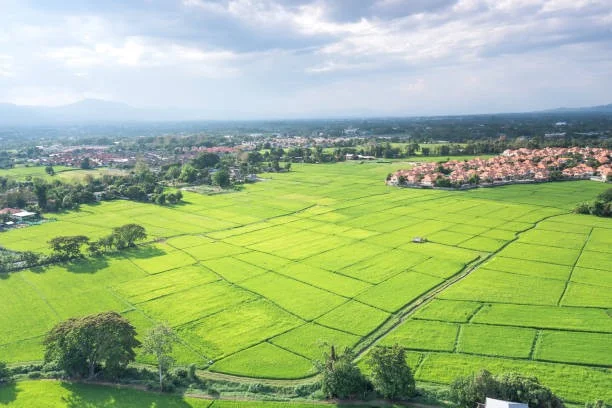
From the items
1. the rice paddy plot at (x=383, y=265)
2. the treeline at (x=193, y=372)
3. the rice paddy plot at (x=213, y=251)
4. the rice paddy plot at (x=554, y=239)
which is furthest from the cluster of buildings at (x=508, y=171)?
the treeline at (x=193, y=372)

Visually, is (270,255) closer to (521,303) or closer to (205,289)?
(205,289)

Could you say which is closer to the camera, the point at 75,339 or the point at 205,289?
the point at 75,339

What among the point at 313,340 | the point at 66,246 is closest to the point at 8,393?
the point at 313,340

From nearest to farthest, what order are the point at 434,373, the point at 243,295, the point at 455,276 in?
the point at 434,373 → the point at 243,295 → the point at 455,276

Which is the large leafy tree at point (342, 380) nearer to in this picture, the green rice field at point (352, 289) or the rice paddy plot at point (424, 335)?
the green rice field at point (352, 289)

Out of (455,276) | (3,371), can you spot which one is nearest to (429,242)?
(455,276)

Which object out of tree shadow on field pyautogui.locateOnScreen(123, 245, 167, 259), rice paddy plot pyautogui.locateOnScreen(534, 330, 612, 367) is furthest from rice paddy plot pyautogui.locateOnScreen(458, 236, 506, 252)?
tree shadow on field pyautogui.locateOnScreen(123, 245, 167, 259)

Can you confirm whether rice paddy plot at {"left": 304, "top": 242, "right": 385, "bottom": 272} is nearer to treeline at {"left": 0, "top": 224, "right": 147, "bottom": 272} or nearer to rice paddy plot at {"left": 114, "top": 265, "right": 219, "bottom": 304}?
rice paddy plot at {"left": 114, "top": 265, "right": 219, "bottom": 304}

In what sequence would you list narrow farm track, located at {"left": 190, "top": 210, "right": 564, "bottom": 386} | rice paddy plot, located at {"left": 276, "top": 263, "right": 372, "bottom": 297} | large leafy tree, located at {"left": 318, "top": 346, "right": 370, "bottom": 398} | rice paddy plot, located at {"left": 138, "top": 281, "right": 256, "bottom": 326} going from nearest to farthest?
large leafy tree, located at {"left": 318, "top": 346, "right": 370, "bottom": 398}, narrow farm track, located at {"left": 190, "top": 210, "right": 564, "bottom": 386}, rice paddy plot, located at {"left": 138, "top": 281, "right": 256, "bottom": 326}, rice paddy plot, located at {"left": 276, "top": 263, "right": 372, "bottom": 297}
